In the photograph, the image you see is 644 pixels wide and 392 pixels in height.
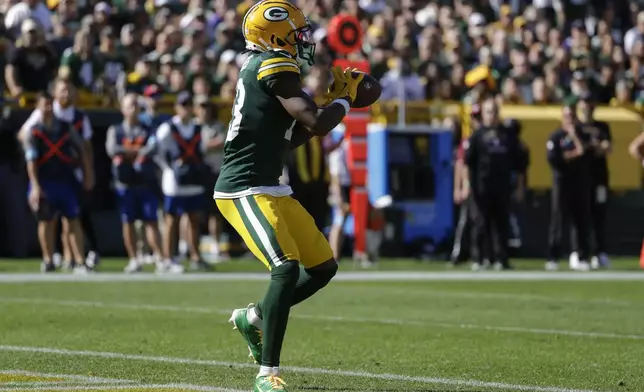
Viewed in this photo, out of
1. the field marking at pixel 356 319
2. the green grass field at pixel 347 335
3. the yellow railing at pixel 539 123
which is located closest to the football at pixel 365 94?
the green grass field at pixel 347 335

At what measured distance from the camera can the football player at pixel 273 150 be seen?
7.21 metres

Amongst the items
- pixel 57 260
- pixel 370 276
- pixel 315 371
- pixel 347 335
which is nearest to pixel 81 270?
pixel 57 260

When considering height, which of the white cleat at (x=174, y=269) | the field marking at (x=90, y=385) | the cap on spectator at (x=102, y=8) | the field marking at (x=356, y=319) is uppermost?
the cap on spectator at (x=102, y=8)

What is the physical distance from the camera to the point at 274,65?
285 inches

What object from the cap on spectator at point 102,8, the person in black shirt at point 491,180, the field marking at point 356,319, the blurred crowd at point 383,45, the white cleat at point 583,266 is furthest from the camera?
the cap on spectator at point 102,8

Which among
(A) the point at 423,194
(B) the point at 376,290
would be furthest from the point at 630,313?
(A) the point at 423,194

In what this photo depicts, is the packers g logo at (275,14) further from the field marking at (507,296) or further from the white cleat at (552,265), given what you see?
the white cleat at (552,265)

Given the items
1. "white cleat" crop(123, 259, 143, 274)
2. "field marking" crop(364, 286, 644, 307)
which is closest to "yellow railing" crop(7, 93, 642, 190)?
"white cleat" crop(123, 259, 143, 274)

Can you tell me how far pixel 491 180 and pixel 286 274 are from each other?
11.7 meters

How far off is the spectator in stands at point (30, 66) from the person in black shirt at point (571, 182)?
6.37m

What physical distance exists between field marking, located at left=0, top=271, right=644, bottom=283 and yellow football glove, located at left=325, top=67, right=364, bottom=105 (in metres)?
8.58

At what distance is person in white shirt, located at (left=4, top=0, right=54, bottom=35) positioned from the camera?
67.3ft

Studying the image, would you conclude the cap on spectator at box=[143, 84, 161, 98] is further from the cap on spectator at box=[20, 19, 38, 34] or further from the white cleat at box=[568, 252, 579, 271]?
the white cleat at box=[568, 252, 579, 271]

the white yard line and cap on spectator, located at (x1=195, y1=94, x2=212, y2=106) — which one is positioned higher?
cap on spectator, located at (x1=195, y1=94, x2=212, y2=106)
